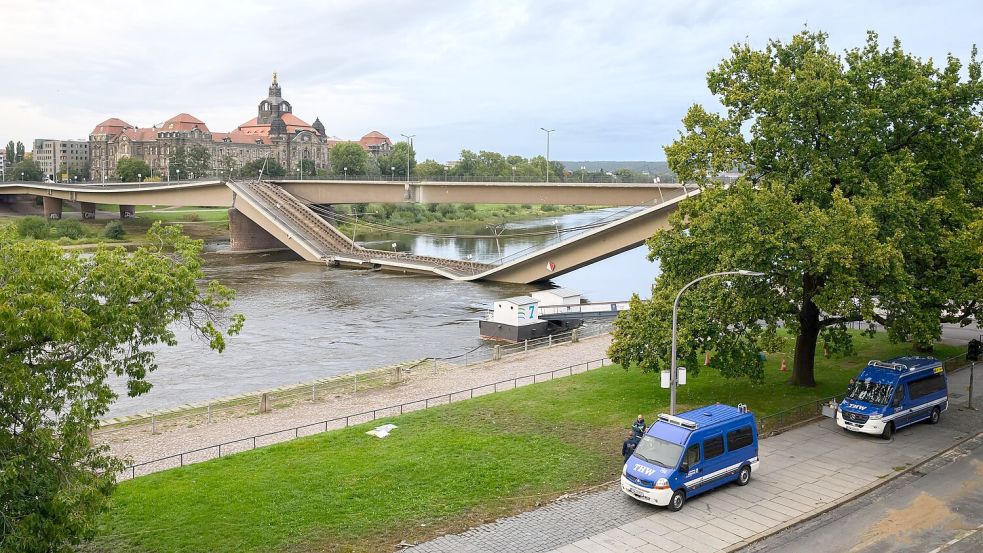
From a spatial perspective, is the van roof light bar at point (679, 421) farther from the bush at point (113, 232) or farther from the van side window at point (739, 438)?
the bush at point (113, 232)

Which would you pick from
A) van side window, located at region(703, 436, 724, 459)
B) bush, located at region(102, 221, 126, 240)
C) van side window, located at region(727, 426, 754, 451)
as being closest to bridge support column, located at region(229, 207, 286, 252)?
bush, located at region(102, 221, 126, 240)

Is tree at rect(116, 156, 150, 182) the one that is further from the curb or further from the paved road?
the paved road

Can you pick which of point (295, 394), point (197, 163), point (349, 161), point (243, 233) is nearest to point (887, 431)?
point (295, 394)

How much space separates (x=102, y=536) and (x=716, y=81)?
24570 millimetres

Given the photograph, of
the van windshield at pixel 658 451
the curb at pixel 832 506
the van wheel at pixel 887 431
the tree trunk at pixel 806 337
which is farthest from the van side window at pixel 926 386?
the van windshield at pixel 658 451

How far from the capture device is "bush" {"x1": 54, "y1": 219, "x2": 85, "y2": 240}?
110 metres

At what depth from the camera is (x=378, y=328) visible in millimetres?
52719

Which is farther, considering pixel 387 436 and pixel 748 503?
pixel 387 436

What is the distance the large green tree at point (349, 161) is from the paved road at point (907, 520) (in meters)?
152

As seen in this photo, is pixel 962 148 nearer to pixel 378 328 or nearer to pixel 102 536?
pixel 102 536

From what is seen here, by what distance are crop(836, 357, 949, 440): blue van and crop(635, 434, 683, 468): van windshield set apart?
8.31m

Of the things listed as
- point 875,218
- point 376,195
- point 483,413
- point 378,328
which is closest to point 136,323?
point 483,413

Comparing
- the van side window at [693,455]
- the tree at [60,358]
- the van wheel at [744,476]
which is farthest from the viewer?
the van wheel at [744,476]

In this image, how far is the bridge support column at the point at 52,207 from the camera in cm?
12915
